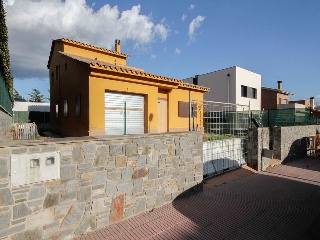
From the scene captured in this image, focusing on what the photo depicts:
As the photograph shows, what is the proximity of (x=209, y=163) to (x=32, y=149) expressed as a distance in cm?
658

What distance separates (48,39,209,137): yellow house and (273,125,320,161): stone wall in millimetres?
5844

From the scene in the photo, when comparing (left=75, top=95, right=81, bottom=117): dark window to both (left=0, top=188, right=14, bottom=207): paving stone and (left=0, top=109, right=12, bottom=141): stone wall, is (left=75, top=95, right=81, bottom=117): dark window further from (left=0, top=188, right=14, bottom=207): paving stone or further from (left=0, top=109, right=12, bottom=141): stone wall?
(left=0, top=188, right=14, bottom=207): paving stone

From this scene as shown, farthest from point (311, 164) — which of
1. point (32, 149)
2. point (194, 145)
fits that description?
point (32, 149)

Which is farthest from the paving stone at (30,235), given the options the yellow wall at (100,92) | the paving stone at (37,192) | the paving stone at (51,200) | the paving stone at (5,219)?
the yellow wall at (100,92)

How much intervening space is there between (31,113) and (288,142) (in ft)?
99.5

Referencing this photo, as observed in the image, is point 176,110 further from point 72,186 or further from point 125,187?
point 72,186

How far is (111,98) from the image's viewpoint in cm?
993

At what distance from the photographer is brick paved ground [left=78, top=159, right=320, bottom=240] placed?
4188mm

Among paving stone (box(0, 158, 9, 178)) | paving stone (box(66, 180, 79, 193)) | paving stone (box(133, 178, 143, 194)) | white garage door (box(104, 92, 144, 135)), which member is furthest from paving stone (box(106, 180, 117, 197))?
white garage door (box(104, 92, 144, 135))

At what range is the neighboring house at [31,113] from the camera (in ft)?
85.4

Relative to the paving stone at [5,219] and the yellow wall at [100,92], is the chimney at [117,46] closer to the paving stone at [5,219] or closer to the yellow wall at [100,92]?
the yellow wall at [100,92]

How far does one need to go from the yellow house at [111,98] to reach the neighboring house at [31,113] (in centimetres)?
1473

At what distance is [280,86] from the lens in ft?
113

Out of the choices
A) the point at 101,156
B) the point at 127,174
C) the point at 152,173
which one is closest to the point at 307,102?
the point at 152,173
